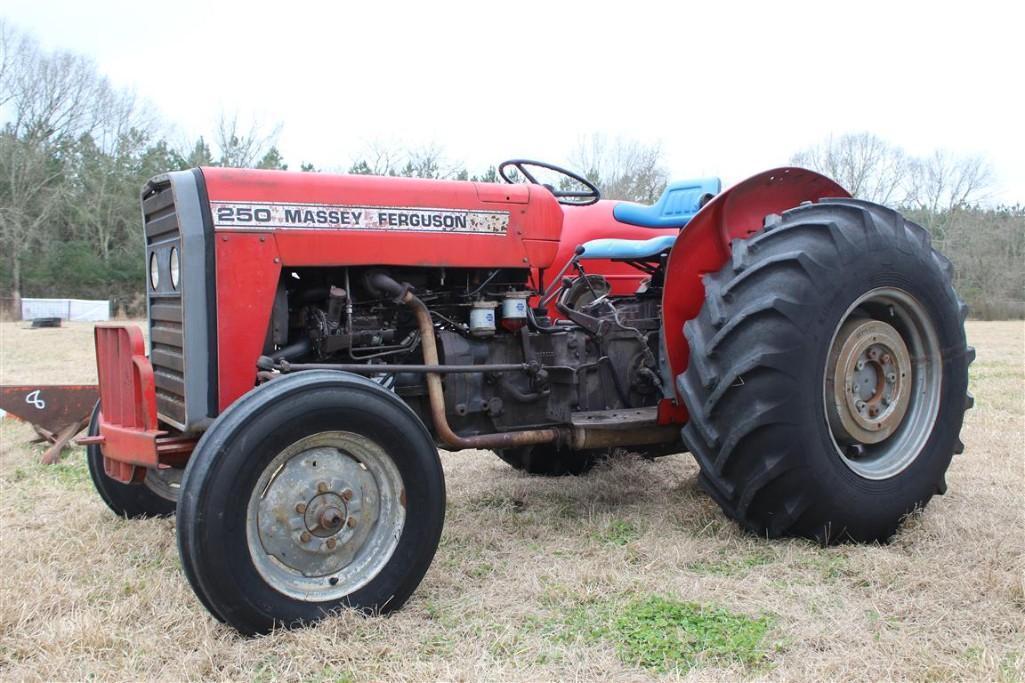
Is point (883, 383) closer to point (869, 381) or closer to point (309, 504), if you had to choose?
point (869, 381)

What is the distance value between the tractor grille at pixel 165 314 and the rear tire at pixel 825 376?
6.69 feet

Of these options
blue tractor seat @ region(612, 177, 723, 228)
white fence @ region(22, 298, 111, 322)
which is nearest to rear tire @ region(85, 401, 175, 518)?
blue tractor seat @ region(612, 177, 723, 228)

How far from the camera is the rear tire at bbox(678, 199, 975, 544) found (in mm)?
3316

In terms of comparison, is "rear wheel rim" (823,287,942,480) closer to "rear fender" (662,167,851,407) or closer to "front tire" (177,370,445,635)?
"rear fender" (662,167,851,407)

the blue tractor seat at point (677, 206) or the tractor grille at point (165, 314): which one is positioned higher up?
the blue tractor seat at point (677, 206)

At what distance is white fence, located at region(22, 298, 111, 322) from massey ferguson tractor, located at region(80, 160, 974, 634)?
23.9 meters

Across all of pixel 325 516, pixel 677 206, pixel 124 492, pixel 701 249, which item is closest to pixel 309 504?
pixel 325 516

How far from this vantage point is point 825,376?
3.50m

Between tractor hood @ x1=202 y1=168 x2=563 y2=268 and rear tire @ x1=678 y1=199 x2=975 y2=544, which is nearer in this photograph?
tractor hood @ x1=202 y1=168 x2=563 y2=268

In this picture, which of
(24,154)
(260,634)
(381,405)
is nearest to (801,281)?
(381,405)

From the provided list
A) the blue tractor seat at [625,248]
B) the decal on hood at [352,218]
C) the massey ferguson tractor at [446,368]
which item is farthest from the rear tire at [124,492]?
the blue tractor seat at [625,248]

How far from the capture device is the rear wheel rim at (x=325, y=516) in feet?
8.84

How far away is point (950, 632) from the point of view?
8.57 feet

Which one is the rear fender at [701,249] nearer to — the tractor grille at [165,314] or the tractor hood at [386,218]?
the tractor hood at [386,218]
